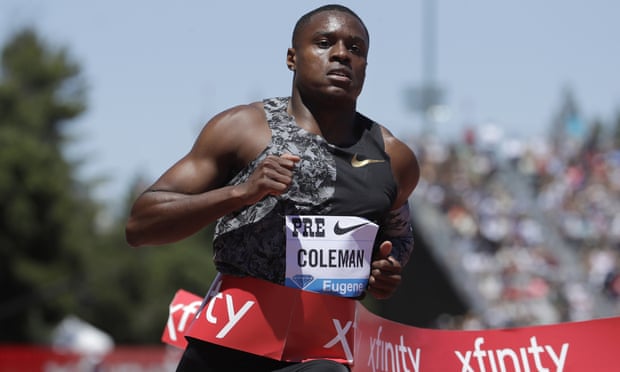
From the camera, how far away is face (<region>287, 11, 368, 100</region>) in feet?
13.8

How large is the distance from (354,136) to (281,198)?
0.47 m

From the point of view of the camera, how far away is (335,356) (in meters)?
4.17

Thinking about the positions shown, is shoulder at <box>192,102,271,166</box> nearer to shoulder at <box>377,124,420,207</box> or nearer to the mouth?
the mouth

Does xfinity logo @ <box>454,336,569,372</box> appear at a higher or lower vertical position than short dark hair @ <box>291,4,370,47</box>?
lower

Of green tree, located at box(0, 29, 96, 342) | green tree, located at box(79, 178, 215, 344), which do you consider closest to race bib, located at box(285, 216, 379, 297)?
green tree, located at box(0, 29, 96, 342)

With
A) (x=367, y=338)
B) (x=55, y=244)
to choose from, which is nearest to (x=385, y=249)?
(x=367, y=338)

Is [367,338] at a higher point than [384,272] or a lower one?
lower

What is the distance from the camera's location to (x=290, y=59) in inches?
174

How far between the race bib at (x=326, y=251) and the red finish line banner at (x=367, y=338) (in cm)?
5

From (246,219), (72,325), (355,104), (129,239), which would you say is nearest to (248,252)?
(246,219)

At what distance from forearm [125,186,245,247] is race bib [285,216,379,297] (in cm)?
31

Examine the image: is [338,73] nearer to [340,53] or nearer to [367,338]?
[340,53]

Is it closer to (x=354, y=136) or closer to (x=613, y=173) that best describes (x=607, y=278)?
(x=613, y=173)

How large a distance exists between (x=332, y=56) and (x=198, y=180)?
2.28 ft
